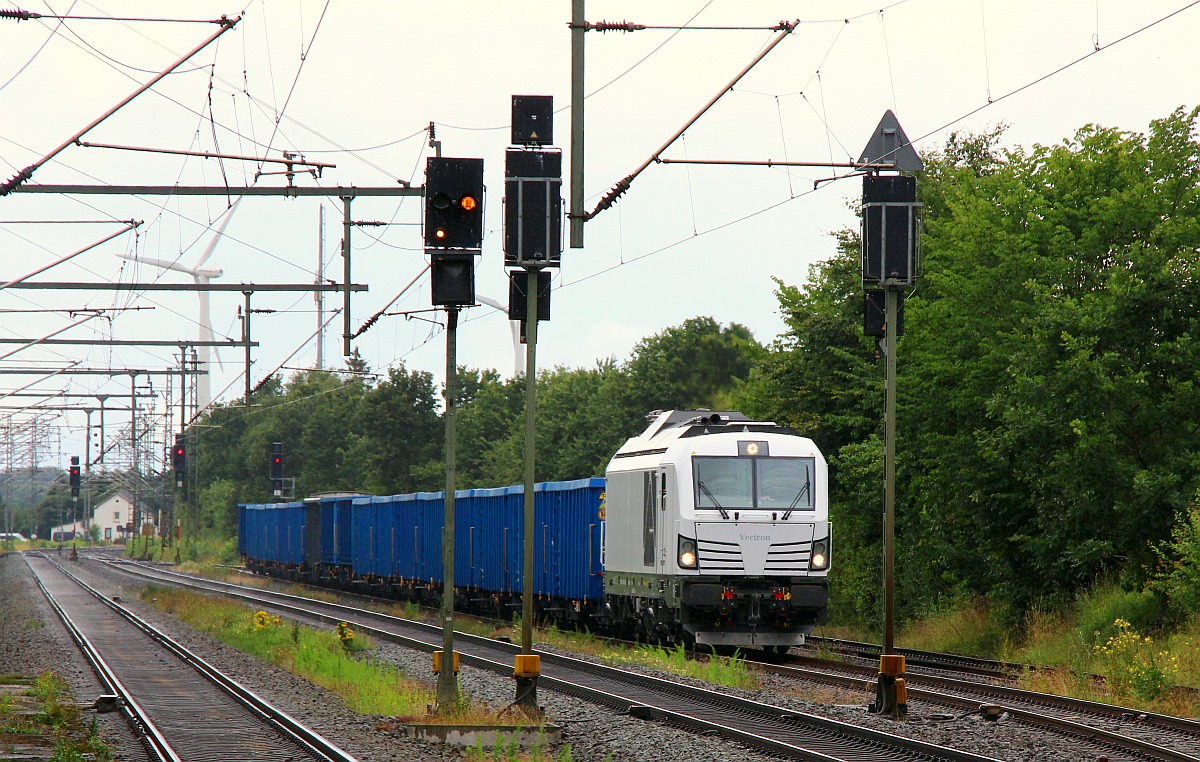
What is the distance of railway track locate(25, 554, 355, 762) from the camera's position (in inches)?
569

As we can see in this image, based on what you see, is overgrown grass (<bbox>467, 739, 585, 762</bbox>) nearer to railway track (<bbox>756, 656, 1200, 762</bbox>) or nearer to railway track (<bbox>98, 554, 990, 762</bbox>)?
railway track (<bbox>98, 554, 990, 762</bbox>)

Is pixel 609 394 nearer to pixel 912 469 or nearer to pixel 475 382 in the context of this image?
pixel 475 382

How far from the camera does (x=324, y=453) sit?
355 ft

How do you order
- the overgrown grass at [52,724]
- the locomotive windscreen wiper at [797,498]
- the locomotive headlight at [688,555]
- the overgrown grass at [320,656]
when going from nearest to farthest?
the overgrown grass at [52,724], the overgrown grass at [320,656], the locomotive headlight at [688,555], the locomotive windscreen wiper at [797,498]

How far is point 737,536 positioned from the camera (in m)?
22.2

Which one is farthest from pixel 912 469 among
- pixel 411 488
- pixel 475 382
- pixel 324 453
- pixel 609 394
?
pixel 324 453

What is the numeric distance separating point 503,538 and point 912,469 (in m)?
9.66

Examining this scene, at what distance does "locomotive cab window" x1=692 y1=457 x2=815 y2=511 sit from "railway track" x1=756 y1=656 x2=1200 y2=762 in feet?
8.43

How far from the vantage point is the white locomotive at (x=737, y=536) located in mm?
21984

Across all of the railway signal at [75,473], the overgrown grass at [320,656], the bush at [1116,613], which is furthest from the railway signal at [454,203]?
the railway signal at [75,473]

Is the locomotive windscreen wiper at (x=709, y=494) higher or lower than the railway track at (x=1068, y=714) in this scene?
higher

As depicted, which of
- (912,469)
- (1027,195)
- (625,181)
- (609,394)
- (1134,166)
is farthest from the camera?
(609,394)

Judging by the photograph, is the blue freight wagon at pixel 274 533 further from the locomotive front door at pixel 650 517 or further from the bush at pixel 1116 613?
the bush at pixel 1116 613

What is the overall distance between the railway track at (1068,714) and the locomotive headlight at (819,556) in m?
1.75
